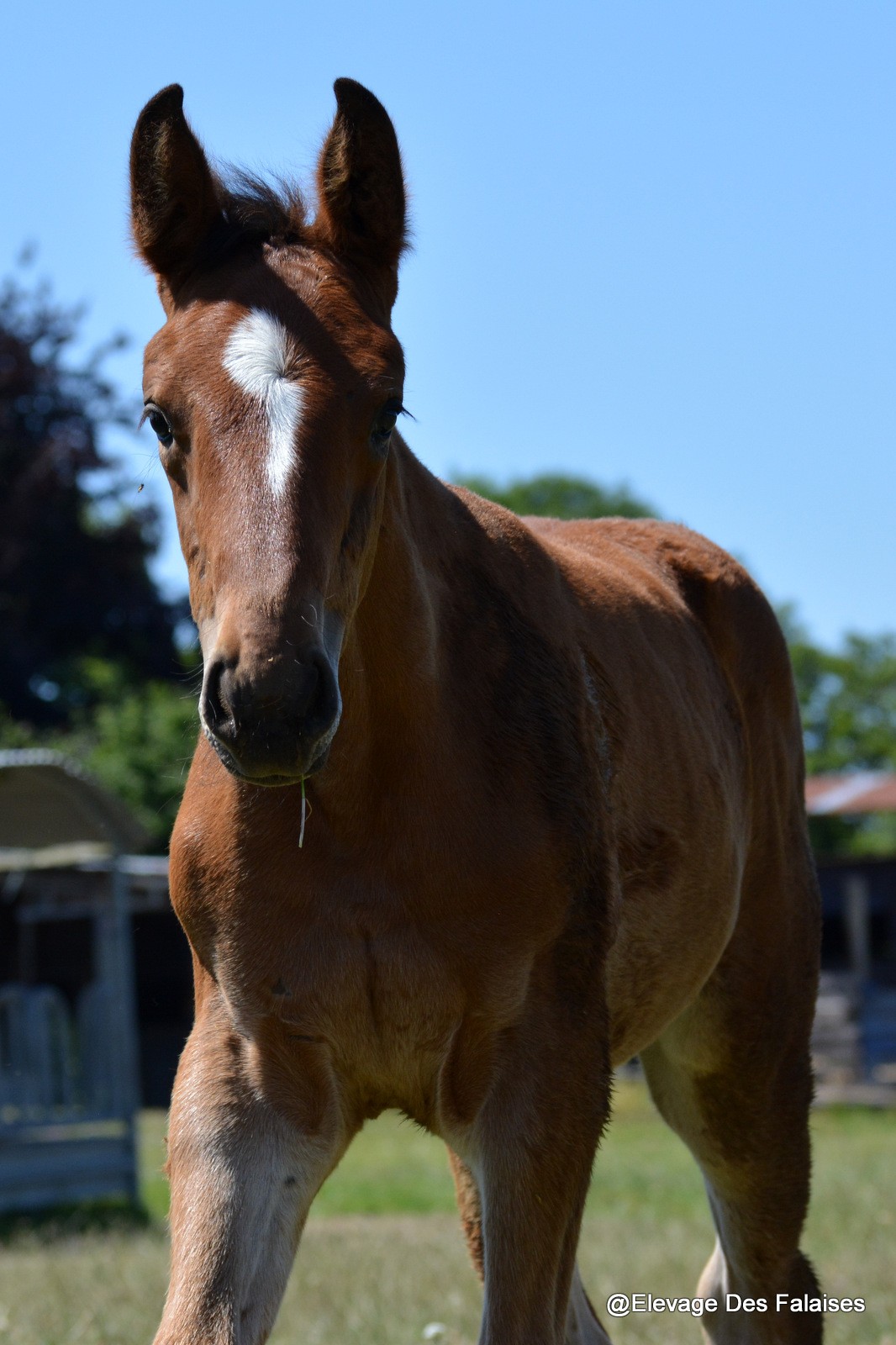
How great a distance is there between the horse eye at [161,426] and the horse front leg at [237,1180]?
120 centimetres

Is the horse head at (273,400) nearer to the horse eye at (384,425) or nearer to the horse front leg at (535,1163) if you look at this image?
the horse eye at (384,425)

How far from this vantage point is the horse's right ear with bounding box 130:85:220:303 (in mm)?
3344

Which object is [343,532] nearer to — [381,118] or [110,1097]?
[381,118]

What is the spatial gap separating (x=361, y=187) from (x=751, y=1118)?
3025 mm

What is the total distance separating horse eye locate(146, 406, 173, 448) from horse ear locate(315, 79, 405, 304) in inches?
23.1

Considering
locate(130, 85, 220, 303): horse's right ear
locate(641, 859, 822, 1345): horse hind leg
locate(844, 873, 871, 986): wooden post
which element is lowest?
locate(844, 873, 871, 986): wooden post

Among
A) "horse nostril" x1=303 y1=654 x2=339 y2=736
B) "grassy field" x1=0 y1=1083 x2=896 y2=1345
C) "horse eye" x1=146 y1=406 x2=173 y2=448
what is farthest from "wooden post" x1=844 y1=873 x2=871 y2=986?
"horse nostril" x1=303 y1=654 x2=339 y2=736

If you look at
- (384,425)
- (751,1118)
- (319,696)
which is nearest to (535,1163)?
(319,696)

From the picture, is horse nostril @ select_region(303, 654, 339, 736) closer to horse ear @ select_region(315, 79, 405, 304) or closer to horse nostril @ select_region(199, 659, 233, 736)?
horse nostril @ select_region(199, 659, 233, 736)

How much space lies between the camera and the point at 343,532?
9.89 feet

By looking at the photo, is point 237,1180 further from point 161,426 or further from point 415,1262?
point 415,1262

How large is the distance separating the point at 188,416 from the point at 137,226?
24.5 inches

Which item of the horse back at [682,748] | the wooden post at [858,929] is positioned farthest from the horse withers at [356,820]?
the wooden post at [858,929]

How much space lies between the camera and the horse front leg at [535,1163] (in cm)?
321
